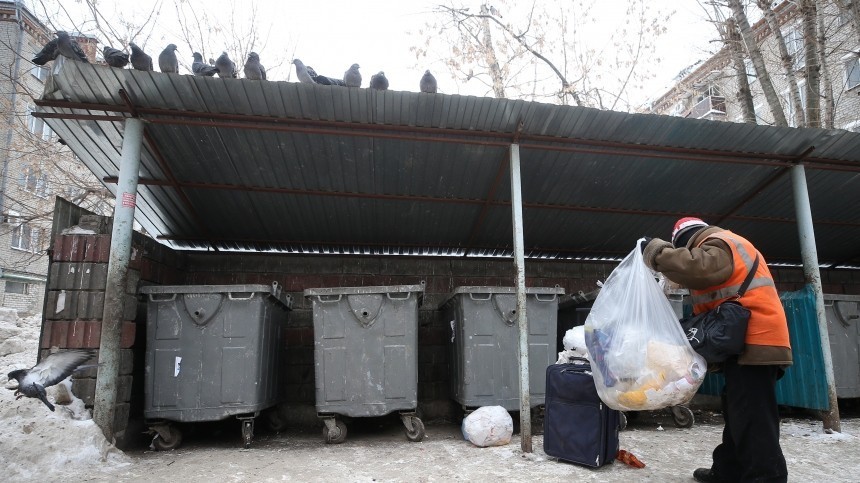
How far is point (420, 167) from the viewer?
450cm

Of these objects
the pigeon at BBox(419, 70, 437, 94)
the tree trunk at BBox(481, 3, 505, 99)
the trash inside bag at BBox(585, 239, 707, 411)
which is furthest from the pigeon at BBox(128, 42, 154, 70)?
the tree trunk at BBox(481, 3, 505, 99)

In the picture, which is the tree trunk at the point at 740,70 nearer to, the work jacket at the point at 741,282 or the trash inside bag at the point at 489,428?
the work jacket at the point at 741,282

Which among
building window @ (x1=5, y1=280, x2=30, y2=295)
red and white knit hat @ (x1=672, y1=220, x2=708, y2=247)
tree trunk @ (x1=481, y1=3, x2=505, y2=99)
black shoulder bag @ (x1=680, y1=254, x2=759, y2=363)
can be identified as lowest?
black shoulder bag @ (x1=680, y1=254, x2=759, y2=363)

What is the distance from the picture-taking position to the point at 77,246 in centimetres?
356

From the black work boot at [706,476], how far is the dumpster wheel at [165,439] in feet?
12.0

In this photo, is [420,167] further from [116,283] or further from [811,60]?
[811,60]

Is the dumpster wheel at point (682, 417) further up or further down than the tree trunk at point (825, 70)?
further down

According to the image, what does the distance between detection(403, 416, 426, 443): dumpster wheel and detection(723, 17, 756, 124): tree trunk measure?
7.65 m

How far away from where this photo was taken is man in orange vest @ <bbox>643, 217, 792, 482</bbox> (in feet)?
7.53

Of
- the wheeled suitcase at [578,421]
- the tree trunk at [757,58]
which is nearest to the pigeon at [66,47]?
the wheeled suitcase at [578,421]

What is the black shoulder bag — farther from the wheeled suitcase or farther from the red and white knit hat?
the wheeled suitcase

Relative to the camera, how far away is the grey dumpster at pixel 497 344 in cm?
414

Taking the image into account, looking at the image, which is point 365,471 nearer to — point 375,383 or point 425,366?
point 375,383

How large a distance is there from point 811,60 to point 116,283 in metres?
9.38
